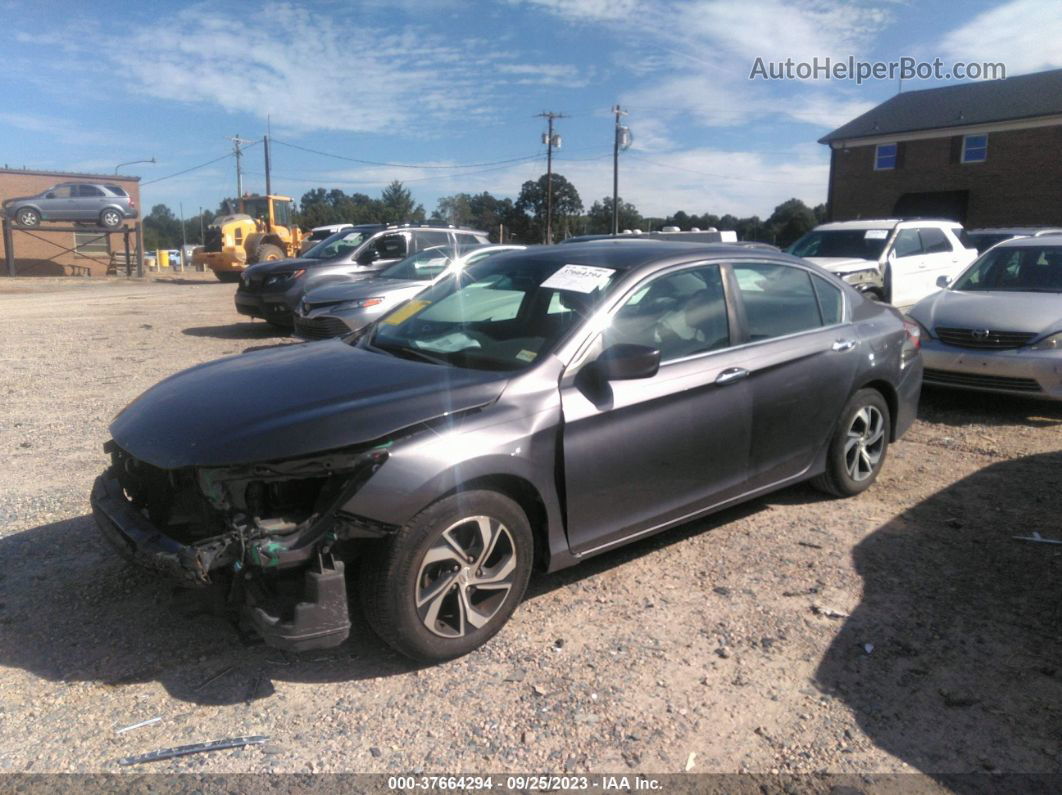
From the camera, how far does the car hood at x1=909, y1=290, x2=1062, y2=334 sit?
6969mm

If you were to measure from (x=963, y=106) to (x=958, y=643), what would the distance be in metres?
39.2

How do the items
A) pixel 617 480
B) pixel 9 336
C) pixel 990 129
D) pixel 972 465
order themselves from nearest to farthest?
pixel 617 480 → pixel 972 465 → pixel 9 336 → pixel 990 129

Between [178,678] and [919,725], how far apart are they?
2742mm

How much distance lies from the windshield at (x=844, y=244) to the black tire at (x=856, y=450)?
684cm

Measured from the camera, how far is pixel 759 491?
4.36m

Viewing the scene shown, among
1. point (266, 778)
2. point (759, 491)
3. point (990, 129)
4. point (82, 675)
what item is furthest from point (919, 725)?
point (990, 129)

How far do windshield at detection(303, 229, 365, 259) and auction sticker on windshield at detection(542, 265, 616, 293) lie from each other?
953 cm

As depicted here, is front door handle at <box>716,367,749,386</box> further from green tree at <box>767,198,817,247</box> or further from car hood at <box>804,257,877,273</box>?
green tree at <box>767,198,817,247</box>

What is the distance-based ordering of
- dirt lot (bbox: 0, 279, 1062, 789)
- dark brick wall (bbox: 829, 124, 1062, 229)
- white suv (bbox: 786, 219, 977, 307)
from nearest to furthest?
dirt lot (bbox: 0, 279, 1062, 789) → white suv (bbox: 786, 219, 977, 307) → dark brick wall (bbox: 829, 124, 1062, 229)

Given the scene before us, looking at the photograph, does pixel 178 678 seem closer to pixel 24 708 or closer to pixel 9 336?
pixel 24 708

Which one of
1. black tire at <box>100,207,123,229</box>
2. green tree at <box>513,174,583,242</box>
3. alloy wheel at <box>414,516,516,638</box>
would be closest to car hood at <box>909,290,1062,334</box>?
alloy wheel at <box>414,516,516,638</box>

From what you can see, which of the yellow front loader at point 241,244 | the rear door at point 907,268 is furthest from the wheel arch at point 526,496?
the yellow front loader at point 241,244

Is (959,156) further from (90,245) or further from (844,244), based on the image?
(90,245)

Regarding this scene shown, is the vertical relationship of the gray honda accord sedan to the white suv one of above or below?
below
